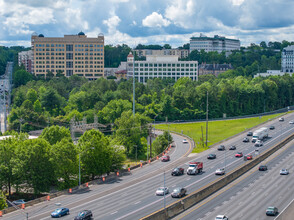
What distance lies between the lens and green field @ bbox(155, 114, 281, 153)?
126m

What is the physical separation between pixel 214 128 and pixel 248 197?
252ft

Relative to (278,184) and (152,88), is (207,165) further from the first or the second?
(152,88)

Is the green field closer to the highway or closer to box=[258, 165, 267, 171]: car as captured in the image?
the highway

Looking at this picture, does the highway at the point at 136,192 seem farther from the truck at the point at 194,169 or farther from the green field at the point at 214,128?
the green field at the point at 214,128

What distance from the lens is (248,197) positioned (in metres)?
67.4

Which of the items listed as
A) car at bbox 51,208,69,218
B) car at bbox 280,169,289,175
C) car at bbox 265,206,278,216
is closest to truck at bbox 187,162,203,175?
car at bbox 280,169,289,175

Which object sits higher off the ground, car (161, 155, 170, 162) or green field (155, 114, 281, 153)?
green field (155, 114, 281, 153)

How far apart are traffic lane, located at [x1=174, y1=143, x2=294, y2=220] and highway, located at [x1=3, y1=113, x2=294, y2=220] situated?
14.1 ft

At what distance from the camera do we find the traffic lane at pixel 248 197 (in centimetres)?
5928

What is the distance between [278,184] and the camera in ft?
247

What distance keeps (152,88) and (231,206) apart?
13847cm

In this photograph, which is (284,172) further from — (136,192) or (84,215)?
(84,215)

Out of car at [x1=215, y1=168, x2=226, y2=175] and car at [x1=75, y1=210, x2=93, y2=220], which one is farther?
car at [x1=215, y1=168, x2=226, y2=175]

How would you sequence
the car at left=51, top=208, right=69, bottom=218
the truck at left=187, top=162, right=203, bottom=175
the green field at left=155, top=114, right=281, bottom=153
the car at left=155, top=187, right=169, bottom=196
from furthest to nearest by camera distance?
the green field at left=155, top=114, right=281, bottom=153
the truck at left=187, top=162, right=203, bottom=175
the car at left=155, top=187, right=169, bottom=196
the car at left=51, top=208, right=69, bottom=218
